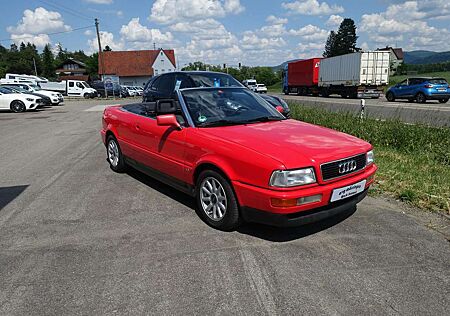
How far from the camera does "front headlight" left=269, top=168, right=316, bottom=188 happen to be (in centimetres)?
310

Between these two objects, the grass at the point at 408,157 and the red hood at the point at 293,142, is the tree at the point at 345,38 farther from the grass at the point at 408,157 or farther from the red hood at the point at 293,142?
the red hood at the point at 293,142

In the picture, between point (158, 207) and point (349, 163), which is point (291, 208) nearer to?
point (349, 163)

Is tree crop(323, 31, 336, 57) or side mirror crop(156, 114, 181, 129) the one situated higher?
A: tree crop(323, 31, 336, 57)

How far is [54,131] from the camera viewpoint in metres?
11.8

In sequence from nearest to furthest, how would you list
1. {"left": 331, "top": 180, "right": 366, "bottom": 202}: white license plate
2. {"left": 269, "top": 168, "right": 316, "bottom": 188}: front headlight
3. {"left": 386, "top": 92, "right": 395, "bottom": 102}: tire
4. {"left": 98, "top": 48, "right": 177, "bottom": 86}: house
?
{"left": 269, "top": 168, "right": 316, "bottom": 188}: front headlight < {"left": 331, "top": 180, "right": 366, "bottom": 202}: white license plate < {"left": 386, "top": 92, "right": 395, "bottom": 102}: tire < {"left": 98, "top": 48, "right": 177, "bottom": 86}: house

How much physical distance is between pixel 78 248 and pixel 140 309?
1.27 metres

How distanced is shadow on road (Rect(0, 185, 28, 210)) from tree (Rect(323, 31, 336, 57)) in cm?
9917

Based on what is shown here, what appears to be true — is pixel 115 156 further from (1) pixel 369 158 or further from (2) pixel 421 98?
(2) pixel 421 98

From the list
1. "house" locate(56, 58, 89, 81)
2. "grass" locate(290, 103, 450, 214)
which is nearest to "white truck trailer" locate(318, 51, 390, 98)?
"grass" locate(290, 103, 450, 214)

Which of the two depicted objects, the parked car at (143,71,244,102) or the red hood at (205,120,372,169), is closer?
the red hood at (205,120,372,169)

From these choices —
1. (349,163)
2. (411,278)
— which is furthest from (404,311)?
(349,163)

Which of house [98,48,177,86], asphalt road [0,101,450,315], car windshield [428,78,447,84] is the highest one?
house [98,48,177,86]

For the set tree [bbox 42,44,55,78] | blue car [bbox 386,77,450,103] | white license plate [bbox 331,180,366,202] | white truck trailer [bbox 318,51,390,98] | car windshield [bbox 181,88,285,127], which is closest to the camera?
white license plate [bbox 331,180,366,202]

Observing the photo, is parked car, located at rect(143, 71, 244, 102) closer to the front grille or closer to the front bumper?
the front grille
